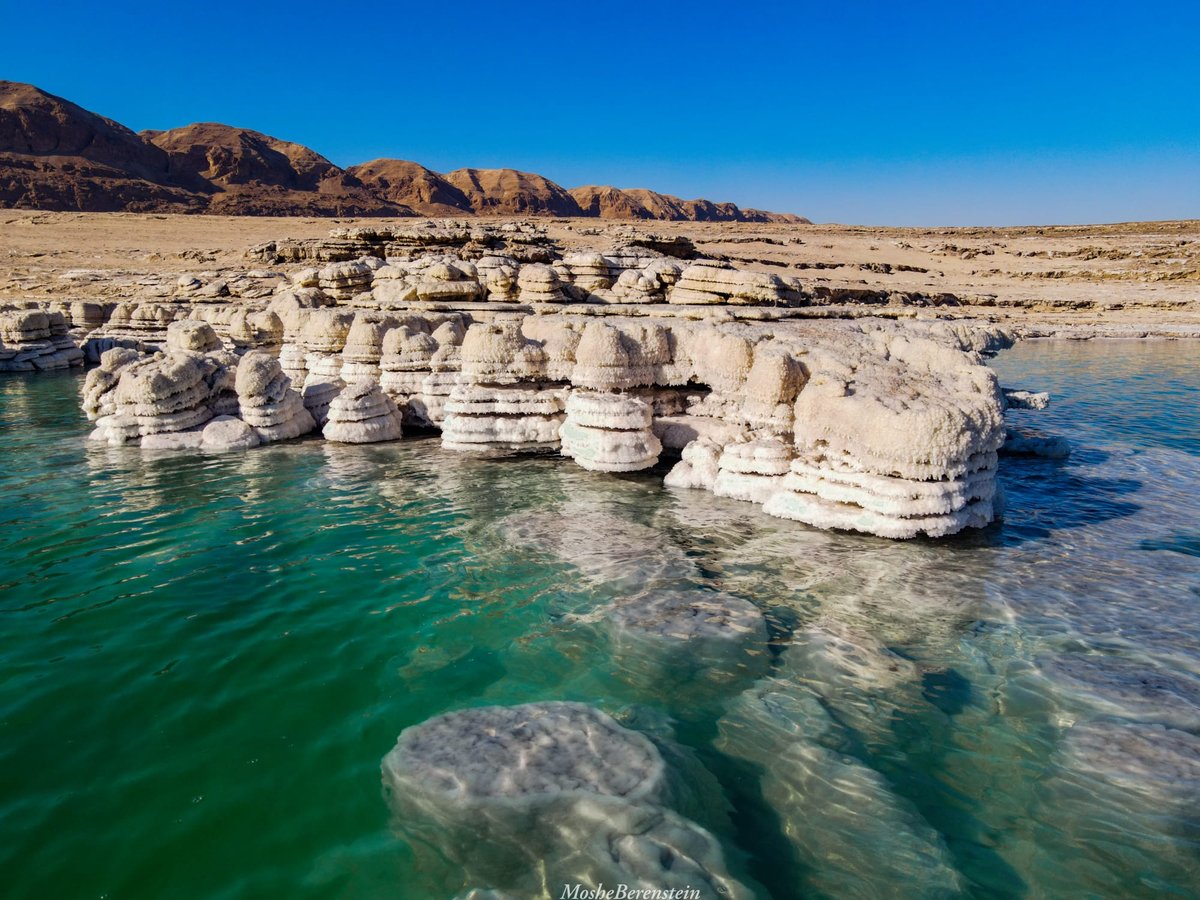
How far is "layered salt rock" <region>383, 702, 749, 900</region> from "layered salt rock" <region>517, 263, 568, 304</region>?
1024 cm

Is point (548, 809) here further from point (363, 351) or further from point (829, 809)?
point (363, 351)

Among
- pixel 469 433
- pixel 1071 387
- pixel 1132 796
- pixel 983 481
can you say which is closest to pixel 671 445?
pixel 469 433

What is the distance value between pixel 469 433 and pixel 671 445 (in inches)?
92.5

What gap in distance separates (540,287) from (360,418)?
5.20 meters

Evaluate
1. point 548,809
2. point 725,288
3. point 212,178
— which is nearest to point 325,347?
point 725,288

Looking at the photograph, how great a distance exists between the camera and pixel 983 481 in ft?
17.9

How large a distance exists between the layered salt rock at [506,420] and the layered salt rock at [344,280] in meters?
Result: 7.21

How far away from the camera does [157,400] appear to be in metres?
8.16

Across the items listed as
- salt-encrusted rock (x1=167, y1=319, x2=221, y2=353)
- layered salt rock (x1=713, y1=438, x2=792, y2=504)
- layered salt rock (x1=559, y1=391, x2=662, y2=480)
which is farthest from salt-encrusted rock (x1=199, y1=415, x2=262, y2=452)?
layered salt rock (x1=713, y1=438, x2=792, y2=504)

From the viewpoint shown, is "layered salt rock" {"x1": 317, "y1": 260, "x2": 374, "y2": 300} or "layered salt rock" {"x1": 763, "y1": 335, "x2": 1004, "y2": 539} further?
"layered salt rock" {"x1": 317, "y1": 260, "x2": 374, "y2": 300}

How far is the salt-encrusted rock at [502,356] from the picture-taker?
7.72 metres
